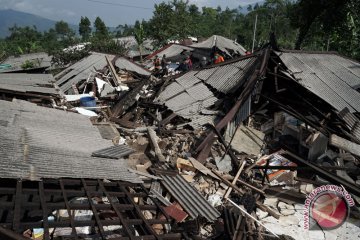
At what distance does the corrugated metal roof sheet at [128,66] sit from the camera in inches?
693

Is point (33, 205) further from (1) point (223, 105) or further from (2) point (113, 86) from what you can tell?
(2) point (113, 86)

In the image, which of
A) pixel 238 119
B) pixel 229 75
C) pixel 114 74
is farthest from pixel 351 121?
pixel 114 74

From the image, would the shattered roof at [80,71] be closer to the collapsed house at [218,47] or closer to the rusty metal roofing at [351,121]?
the collapsed house at [218,47]

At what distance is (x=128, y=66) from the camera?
704 inches

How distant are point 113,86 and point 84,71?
1931 mm

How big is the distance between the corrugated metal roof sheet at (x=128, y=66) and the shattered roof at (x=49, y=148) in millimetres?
9592

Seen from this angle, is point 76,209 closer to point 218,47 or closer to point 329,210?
point 329,210

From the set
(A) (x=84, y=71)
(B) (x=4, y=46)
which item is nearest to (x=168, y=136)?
(A) (x=84, y=71)

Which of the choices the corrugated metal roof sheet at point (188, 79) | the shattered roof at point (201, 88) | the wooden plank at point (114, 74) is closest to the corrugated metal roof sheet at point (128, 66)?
the wooden plank at point (114, 74)

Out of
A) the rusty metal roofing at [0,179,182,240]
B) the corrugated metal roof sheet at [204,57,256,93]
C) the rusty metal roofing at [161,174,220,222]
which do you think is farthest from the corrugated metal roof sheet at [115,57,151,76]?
the rusty metal roofing at [0,179,182,240]

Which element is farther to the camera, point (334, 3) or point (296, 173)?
point (334, 3)

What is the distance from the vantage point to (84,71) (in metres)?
16.2

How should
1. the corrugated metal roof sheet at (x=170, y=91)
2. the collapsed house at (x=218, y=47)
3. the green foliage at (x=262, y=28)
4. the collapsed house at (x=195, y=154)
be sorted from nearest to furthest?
the collapsed house at (x=195, y=154) → the corrugated metal roof sheet at (x=170, y=91) → the green foliage at (x=262, y=28) → the collapsed house at (x=218, y=47)

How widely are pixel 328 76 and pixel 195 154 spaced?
6.57 m
